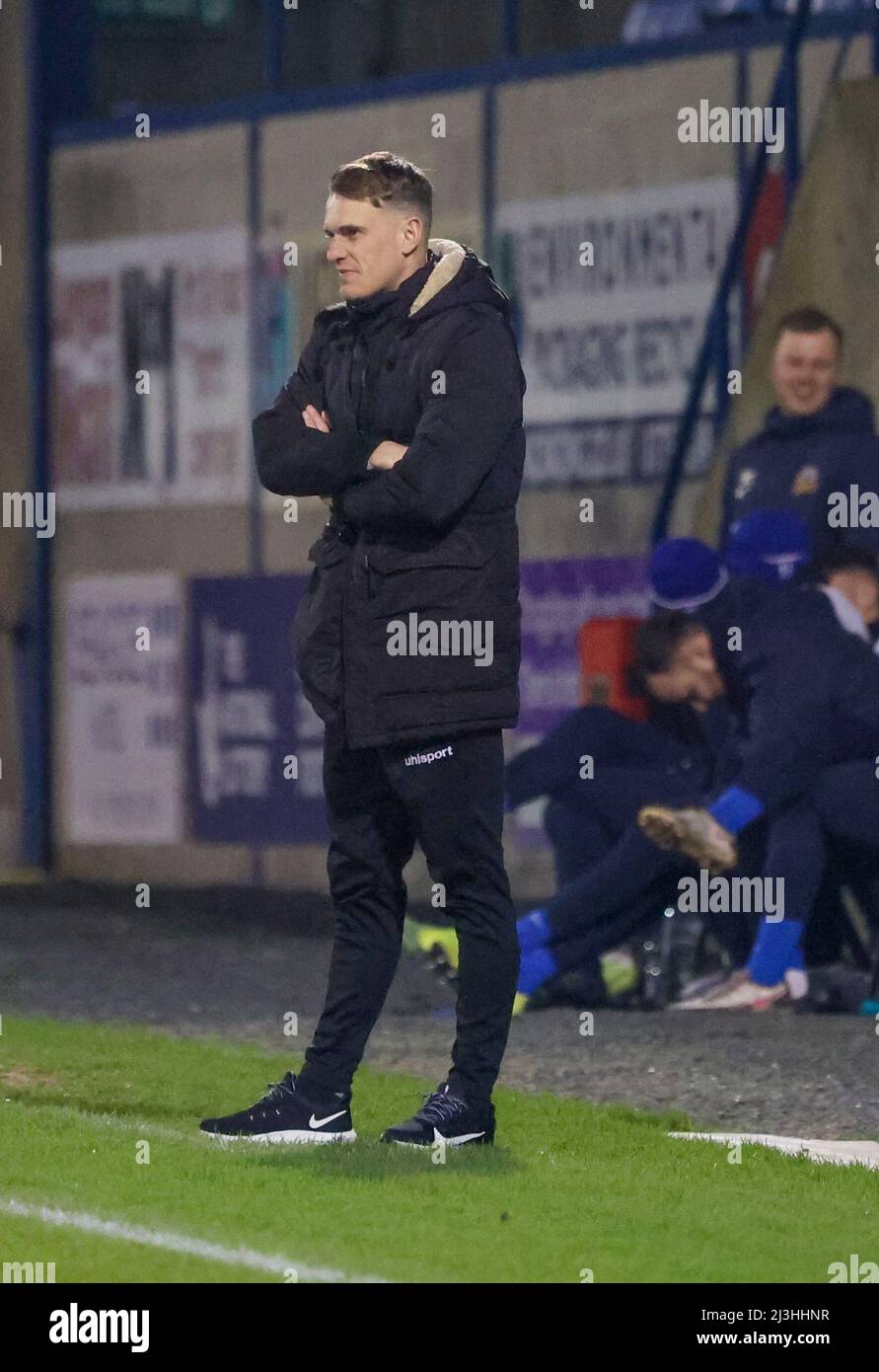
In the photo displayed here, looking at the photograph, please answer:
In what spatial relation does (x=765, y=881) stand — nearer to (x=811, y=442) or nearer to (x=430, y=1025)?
(x=430, y=1025)

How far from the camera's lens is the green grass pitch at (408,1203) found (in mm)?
5230

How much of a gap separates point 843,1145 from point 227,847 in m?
9.48

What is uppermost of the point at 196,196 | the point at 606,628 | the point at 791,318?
the point at 196,196

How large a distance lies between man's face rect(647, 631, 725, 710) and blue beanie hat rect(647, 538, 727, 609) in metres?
0.18

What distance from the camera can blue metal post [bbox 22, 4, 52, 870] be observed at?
17125 millimetres

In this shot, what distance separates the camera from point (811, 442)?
38.2 feet

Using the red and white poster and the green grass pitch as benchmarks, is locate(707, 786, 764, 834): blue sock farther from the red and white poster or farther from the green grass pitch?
the red and white poster

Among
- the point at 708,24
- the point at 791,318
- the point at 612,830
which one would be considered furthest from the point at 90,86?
the point at 612,830

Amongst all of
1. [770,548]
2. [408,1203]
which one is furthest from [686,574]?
[408,1203]

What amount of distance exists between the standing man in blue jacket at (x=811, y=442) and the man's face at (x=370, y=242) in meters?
5.25

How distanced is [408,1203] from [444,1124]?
59cm

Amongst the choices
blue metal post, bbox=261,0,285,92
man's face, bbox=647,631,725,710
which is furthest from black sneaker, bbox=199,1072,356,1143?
blue metal post, bbox=261,0,285,92

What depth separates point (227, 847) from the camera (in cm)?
1630
